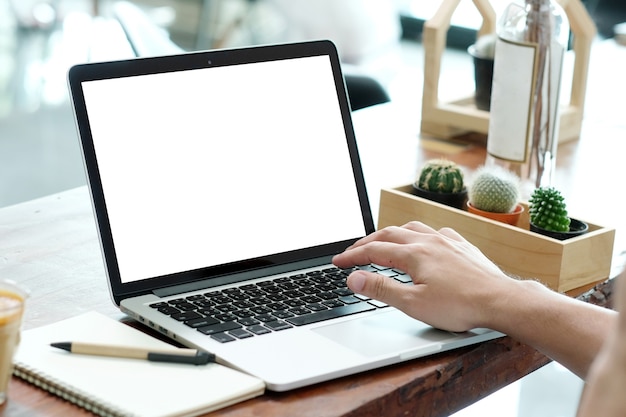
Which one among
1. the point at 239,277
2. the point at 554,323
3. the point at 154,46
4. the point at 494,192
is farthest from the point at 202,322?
the point at 154,46

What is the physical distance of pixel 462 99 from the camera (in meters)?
1.97

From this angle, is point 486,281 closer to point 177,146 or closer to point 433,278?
point 433,278

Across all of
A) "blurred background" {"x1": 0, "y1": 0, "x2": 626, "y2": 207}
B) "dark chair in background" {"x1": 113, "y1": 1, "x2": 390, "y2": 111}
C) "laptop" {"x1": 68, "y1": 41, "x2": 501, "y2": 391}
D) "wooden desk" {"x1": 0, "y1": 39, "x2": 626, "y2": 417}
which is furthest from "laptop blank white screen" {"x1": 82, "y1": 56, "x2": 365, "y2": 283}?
"blurred background" {"x1": 0, "y1": 0, "x2": 626, "y2": 207}

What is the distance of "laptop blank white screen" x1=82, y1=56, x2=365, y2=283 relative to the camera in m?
1.04

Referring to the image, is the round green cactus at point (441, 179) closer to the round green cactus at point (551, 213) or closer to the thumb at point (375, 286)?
the round green cactus at point (551, 213)

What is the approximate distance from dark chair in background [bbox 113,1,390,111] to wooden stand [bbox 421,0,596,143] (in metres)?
0.50

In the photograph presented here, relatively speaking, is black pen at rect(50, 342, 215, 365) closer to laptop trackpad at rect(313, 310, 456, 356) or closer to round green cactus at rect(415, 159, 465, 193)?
Answer: laptop trackpad at rect(313, 310, 456, 356)

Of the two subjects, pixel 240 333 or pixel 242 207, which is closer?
pixel 240 333

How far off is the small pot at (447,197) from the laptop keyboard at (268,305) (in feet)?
0.75

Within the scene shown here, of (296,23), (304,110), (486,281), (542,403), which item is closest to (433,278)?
(486,281)

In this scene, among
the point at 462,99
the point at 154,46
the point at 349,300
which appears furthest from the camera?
the point at 154,46

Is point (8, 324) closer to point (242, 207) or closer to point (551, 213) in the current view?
point (242, 207)

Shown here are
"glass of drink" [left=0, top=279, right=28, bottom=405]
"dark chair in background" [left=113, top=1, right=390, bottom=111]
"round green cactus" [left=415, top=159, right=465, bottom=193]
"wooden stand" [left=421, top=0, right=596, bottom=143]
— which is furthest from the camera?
"dark chair in background" [left=113, top=1, right=390, bottom=111]

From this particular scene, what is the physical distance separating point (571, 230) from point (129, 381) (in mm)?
633
